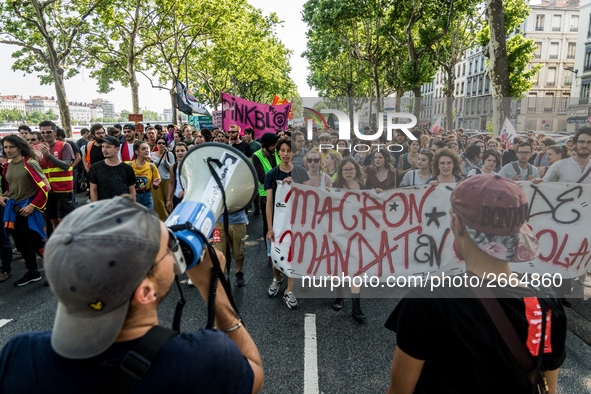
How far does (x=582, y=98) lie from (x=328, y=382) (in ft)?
144

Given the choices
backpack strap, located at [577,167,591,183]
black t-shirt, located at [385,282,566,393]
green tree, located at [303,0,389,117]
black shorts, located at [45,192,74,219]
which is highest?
green tree, located at [303,0,389,117]

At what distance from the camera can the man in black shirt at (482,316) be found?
1.08 meters

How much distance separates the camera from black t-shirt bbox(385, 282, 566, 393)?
107 cm

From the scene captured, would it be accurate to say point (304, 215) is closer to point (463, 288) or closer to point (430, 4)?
point (463, 288)

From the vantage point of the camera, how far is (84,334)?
84cm

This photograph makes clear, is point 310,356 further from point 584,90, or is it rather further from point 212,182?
point 584,90

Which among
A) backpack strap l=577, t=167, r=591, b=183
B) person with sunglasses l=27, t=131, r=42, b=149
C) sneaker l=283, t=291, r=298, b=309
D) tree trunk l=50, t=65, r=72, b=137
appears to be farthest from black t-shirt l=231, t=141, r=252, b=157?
tree trunk l=50, t=65, r=72, b=137

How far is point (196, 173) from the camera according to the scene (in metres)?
1.38

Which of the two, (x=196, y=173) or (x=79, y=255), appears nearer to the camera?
(x=79, y=255)

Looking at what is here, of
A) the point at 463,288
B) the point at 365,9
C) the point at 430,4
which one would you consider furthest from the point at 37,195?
the point at 365,9

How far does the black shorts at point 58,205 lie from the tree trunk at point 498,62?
8.49 meters

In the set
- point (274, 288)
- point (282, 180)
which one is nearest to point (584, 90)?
point (282, 180)

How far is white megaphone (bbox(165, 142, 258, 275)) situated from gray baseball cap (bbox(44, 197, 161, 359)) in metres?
0.30

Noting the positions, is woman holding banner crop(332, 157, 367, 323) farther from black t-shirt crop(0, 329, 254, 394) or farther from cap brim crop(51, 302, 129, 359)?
cap brim crop(51, 302, 129, 359)
